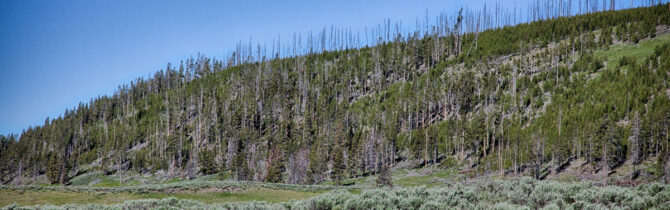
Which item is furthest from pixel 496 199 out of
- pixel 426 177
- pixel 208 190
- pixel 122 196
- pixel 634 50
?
pixel 634 50

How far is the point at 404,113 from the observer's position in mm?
121375

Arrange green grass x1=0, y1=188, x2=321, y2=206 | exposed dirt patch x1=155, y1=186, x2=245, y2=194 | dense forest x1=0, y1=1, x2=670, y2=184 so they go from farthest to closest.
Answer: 1. dense forest x1=0, y1=1, x2=670, y2=184
2. exposed dirt patch x1=155, y1=186, x2=245, y2=194
3. green grass x1=0, y1=188, x2=321, y2=206

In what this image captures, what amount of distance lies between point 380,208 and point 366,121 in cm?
10563

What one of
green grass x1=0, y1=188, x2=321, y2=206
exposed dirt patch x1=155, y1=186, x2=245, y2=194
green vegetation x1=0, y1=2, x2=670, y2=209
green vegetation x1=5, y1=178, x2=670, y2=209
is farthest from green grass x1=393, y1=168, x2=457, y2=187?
green vegetation x1=5, y1=178, x2=670, y2=209

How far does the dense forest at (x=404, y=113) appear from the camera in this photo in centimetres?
8156

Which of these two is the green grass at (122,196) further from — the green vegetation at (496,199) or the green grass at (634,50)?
the green grass at (634,50)

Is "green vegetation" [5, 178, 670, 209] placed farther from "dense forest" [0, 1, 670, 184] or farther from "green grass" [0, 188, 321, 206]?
"dense forest" [0, 1, 670, 184]

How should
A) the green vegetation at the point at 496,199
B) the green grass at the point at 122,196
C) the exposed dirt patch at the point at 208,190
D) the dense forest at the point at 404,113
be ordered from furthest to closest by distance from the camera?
the dense forest at the point at 404,113
the exposed dirt patch at the point at 208,190
the green grass at the point at 122,196
the green vegetation at the point at 496,199

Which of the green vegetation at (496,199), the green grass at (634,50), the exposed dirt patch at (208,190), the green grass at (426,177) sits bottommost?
the green grass at (426,177)

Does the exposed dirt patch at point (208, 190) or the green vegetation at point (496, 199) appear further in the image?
the exposed dirt patch at point (208, 190)

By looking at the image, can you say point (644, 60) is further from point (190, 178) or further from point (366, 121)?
point (190, 178)

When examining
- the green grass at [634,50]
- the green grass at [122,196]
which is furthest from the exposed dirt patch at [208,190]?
the green grass at [634,50]

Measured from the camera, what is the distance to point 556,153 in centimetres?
7769

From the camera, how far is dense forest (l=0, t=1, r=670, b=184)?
8156cm
